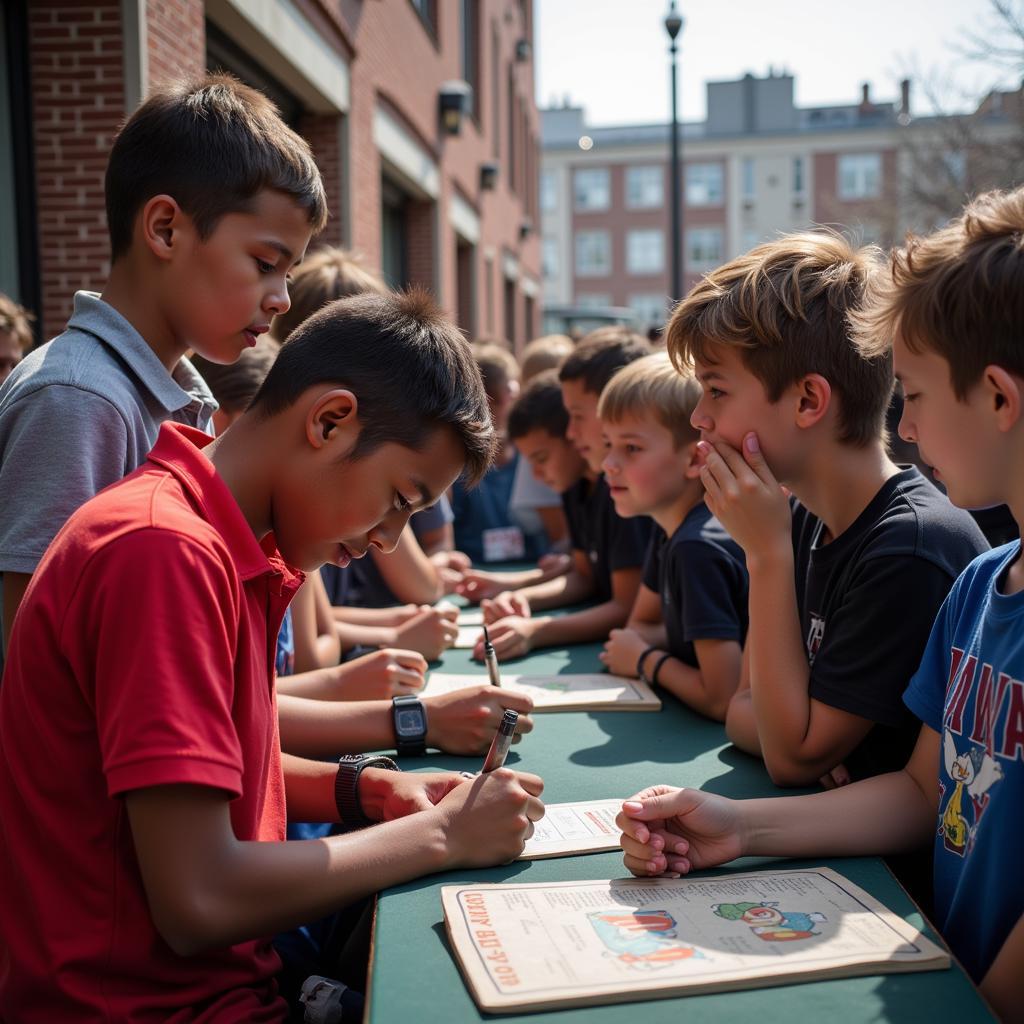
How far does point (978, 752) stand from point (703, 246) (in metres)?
49.5

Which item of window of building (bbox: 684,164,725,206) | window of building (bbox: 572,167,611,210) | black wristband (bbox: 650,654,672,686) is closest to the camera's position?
black wristband (bbox: 650,654,672,686)

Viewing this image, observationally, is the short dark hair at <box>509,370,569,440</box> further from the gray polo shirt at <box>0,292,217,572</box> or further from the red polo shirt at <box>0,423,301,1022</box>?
the red polo shirt at <box>0,423,301,1022</box>

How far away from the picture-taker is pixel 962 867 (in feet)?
5.04

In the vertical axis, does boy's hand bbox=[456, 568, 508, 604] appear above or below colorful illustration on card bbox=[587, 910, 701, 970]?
below

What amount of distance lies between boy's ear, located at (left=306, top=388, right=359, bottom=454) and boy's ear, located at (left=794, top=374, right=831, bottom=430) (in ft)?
3.06

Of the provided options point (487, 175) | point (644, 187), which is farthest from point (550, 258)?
point (487, 175)

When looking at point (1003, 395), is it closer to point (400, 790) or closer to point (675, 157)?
point (400, 790)

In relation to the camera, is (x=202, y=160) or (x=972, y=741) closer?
(x=972, y=741)

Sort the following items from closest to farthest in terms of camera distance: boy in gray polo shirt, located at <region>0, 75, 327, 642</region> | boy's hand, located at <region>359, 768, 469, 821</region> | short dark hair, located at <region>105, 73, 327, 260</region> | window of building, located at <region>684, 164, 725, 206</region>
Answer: boy's hand, located at <region>359, 768, 469, 821</region> < boy in gray polo shirt, located at <region>0, 75, 327, 642</region> < short dark hair, located at <region>105, 73, 327, 260</region> < window of building, located at <region>684, 164, 725, 206</region>

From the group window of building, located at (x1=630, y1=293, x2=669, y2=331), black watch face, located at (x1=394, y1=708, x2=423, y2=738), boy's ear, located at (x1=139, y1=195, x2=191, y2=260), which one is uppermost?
window of building, located at (x1=630, y1=293, x2=669, y2=331)

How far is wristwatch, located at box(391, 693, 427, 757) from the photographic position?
2.23 metres

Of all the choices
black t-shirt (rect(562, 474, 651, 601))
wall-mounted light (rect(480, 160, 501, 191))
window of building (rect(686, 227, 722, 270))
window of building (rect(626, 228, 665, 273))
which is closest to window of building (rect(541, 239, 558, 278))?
window of building (rect(626, 228, 665, 273))

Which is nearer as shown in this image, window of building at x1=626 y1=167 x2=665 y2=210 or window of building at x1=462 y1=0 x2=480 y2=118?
window of building at x1=462 y1=0 x2=480 y2=118

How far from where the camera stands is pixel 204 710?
4.26 ft
